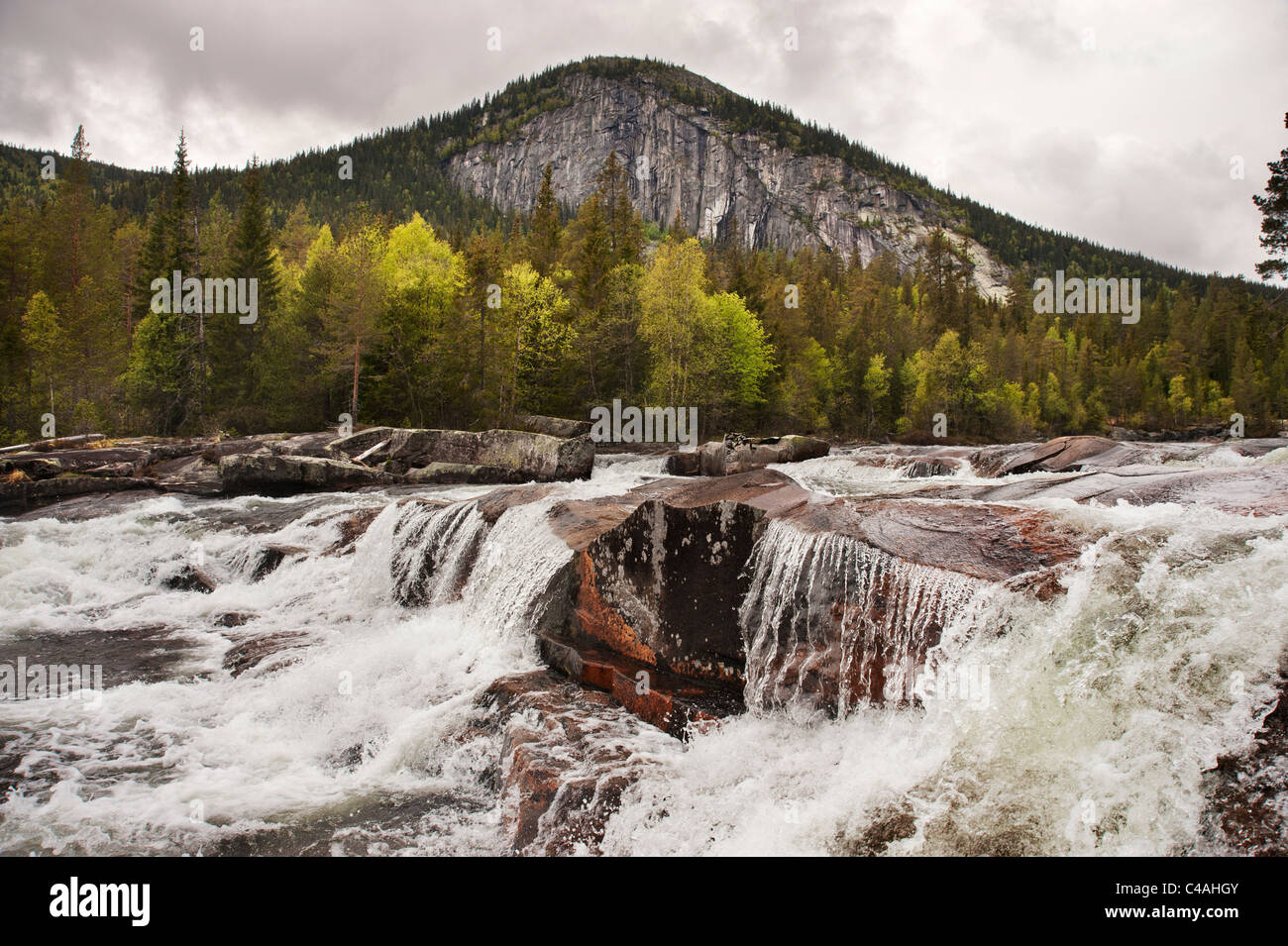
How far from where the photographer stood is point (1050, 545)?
638cm

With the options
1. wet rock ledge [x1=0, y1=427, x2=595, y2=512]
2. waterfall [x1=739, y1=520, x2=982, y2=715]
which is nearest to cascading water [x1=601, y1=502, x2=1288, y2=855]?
waterfall [x1=739, y1=520, x2=982, y2=715]

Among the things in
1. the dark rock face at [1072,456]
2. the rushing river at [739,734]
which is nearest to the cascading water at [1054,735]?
the rushing river at [739,734]

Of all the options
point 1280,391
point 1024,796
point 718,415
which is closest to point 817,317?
point 718,415

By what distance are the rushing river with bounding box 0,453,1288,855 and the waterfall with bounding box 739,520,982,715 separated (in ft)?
0.32

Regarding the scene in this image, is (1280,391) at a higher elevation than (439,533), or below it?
higher

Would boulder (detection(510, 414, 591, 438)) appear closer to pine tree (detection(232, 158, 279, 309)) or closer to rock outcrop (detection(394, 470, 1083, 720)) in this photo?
rock outcrop (detection(394, 470, 1083, 720))

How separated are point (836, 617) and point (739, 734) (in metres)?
1.58

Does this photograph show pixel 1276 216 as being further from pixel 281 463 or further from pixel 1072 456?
pixel 281 463

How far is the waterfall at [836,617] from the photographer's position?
6352mm

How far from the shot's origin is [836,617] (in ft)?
23.1

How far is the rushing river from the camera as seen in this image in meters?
4.55
